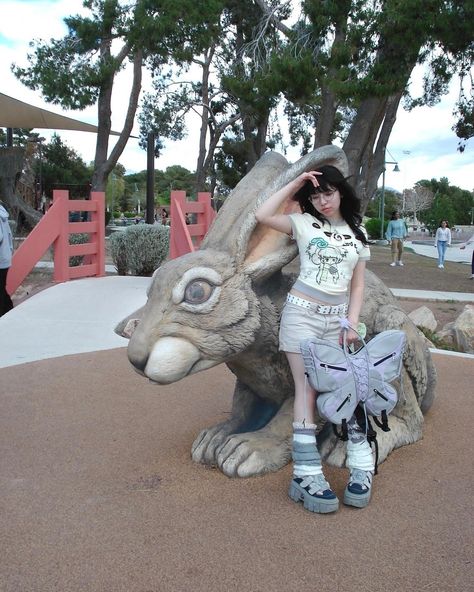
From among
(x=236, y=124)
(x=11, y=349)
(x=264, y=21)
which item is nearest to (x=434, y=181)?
(x=236, y=124)

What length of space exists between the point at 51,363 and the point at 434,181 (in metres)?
84.0

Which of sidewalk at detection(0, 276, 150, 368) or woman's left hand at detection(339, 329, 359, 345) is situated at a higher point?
woman's left hand at detection(339, 329, 359, 345)

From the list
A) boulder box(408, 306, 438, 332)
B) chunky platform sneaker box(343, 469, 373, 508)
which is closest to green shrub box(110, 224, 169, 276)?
boulder box(408, 306, 438, 332)

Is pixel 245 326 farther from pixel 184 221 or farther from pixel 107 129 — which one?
pixel 107 129

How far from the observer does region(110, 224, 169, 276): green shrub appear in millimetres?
10570

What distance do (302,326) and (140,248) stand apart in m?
8.35

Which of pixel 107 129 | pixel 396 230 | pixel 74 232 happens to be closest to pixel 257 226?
pixel 74 232

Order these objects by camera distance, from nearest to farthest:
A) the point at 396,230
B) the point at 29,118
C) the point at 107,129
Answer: the point at 396,230 → the point at 107,129 → the point at 29,118

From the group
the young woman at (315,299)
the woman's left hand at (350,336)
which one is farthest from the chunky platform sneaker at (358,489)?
the woman's left hand at (350,336)

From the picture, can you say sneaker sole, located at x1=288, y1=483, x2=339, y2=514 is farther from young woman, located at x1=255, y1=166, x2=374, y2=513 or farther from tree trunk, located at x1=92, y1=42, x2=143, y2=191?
tree trunk, located at x1=92, y1=42, x2=143, y2=191

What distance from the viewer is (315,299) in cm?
250

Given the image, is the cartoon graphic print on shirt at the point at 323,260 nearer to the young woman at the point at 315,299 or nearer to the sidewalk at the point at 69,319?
the young woman at the point at 315,299

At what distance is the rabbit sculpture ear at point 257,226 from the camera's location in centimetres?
256

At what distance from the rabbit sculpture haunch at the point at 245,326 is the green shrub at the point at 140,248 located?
7.74 metres
